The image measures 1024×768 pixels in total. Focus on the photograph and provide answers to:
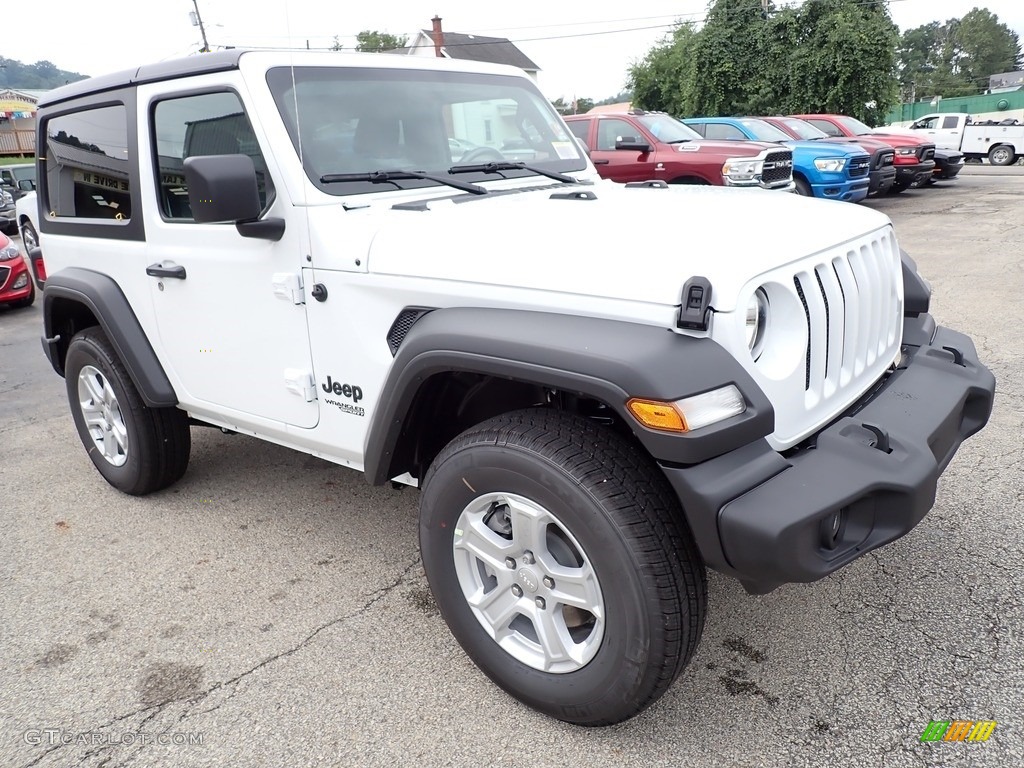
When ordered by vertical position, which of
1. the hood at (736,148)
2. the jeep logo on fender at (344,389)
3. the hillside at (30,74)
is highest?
the hillside at (30,74)

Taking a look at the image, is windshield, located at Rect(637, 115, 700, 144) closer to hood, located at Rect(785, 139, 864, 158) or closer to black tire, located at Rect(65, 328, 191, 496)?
hood, located at Rect(785, 139, 864, 158)

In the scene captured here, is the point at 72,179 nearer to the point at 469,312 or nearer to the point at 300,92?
the point at 300,92

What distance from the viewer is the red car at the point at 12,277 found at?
9.30 metres

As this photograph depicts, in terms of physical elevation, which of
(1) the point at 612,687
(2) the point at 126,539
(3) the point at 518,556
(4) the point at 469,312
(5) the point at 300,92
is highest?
(5) the point at 300,92

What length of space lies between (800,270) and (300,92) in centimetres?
189

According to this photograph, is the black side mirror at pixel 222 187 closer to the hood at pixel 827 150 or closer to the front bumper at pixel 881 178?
the hood at pixel 827 150

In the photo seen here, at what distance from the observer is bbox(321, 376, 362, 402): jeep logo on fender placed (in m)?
2.63

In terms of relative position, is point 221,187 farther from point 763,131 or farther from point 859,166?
point 763,131

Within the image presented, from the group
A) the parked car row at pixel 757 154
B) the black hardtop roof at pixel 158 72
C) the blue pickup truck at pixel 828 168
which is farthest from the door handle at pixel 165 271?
the blue pickup truck at pixel 828 168

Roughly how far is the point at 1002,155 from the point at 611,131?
18.0 meters

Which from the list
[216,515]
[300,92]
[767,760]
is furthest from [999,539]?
[216,515]

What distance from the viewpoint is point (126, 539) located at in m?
3.61

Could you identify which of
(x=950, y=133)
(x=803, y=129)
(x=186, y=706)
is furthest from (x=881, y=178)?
(x=186, y=706)

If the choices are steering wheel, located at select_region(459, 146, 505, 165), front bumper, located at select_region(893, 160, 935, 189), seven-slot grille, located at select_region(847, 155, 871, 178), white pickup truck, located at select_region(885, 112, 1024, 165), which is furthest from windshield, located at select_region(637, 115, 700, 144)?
white pickup truck, located at select_region(885, 112, 1024, 165)
